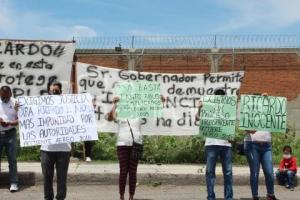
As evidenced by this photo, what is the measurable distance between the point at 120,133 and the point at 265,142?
230 cm

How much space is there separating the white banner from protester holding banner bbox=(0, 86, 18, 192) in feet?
8.60

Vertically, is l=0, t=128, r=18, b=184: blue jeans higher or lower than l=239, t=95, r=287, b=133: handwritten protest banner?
lower

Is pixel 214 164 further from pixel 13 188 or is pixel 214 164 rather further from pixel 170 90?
pixel 170 90

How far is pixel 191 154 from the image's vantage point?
42.8 feet

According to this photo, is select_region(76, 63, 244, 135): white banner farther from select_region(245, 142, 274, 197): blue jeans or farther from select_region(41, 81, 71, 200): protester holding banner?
select_region(41, 81, 71, 200): protester holding banner

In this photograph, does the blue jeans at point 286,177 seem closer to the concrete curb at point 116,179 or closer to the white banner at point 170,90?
the concrete curb at point 116,179

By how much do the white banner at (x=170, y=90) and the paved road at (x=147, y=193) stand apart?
6.76ft

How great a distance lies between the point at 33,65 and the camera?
11.7 metres

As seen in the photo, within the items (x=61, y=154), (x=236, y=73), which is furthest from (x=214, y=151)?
(x=236, y=73)

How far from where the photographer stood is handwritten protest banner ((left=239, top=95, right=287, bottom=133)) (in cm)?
928

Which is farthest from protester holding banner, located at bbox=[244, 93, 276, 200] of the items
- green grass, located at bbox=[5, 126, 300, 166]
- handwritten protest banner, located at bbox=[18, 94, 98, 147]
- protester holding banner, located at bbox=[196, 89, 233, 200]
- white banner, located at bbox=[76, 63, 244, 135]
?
green grass, located at bbox=[5, 126, 300, 166]

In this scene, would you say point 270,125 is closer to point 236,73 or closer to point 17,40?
point 236,73

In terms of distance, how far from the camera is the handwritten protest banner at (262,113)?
9281 millimetres

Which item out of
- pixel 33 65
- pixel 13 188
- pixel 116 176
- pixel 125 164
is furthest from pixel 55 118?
pixel 33 65
